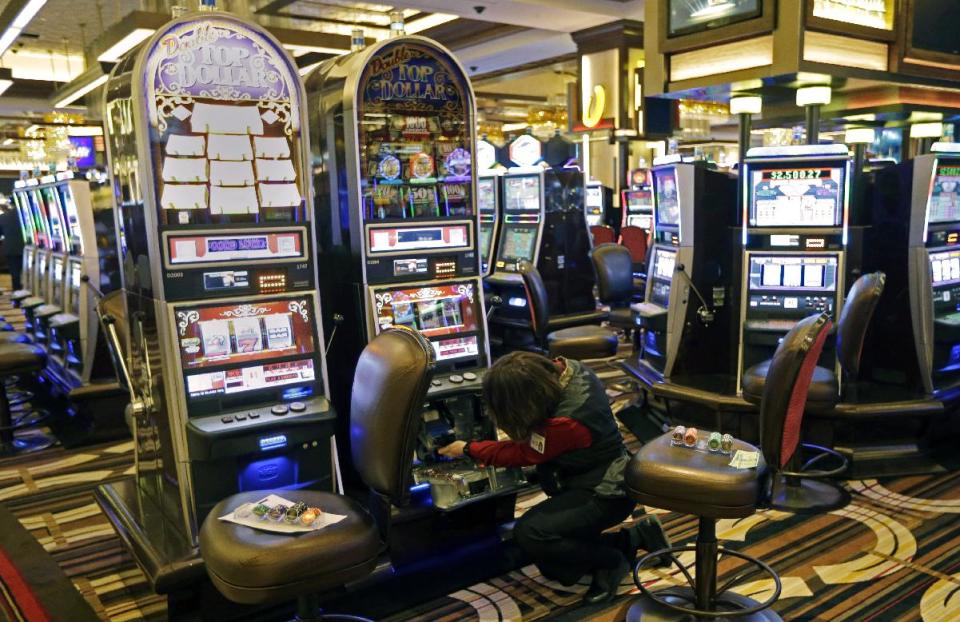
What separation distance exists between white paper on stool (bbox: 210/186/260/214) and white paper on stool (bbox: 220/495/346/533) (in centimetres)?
112

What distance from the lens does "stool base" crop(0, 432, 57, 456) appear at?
5254 mm

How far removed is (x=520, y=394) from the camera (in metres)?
2.73

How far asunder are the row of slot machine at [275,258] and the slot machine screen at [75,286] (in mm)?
2923

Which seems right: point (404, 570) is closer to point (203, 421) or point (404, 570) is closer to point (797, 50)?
point (203, 421)

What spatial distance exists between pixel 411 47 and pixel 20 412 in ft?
15.9

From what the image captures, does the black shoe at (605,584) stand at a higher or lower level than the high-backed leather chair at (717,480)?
lower

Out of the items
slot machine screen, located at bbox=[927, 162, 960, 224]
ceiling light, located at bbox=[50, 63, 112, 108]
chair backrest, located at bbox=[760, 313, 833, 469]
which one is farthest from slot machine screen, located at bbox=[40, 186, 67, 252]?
slot machine screen, located at bbox=[927, 162, 960, 224]

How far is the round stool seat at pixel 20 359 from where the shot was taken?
5027 millimetres

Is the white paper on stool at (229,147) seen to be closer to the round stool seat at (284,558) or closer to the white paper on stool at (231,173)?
the white paper on stool at (231,173)

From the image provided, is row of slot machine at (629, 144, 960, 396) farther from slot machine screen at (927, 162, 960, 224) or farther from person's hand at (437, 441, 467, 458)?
person's hand at (437, 441, 467, 458)

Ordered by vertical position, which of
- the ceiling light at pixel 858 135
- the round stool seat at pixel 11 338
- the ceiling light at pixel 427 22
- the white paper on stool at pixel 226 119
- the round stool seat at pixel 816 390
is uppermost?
the ceiling light at pixel 427 22

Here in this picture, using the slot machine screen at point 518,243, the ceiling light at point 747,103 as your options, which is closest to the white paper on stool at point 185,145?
the ceiling light at point 747,103

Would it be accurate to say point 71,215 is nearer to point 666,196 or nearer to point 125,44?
point 125,44

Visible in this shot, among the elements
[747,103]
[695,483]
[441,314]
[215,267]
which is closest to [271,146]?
[215,267]
